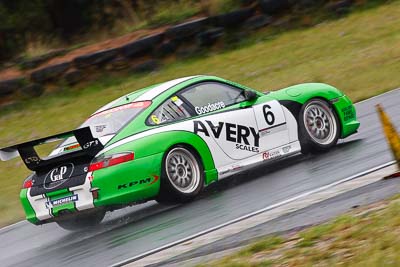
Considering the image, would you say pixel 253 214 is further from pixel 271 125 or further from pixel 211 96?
pixel 271 125

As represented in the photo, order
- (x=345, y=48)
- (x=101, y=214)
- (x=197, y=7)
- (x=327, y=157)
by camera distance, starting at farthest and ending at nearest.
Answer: (x=197, y=7) → (x=345, y=48) → (x=327, y=157) → (x=101, y=214)

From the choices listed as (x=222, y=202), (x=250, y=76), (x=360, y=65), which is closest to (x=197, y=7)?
(x=250, y=76)

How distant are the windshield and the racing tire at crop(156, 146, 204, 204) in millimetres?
679

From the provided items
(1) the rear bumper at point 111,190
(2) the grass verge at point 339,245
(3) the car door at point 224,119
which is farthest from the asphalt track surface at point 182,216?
(2) the grass verge at point 339,245

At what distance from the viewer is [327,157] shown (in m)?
11.9

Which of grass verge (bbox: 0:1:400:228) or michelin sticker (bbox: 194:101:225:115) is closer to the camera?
michelin sticker (bbox: 194:101:225:115)

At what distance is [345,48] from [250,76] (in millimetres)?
2590

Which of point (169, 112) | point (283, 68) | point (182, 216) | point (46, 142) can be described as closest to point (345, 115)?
point (169, 112)

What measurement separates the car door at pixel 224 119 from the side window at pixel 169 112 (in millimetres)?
124

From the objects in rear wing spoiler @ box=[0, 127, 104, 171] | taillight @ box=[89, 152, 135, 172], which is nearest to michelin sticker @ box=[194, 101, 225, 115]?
taillight @ box=[89, 152, 135, 172]

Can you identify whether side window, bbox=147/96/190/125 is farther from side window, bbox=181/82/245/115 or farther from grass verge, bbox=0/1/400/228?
grass verge, bbox=0/1/400/228

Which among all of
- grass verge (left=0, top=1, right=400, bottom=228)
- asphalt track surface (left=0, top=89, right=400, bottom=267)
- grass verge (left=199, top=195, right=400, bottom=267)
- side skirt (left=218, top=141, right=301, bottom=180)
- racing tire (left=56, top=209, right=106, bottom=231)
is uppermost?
grass verge (left=0, top=1, right=400, bottom=228)

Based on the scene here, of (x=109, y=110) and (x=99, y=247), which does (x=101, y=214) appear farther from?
(x=99, y=247)

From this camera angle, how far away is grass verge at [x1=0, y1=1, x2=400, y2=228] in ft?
67.1
